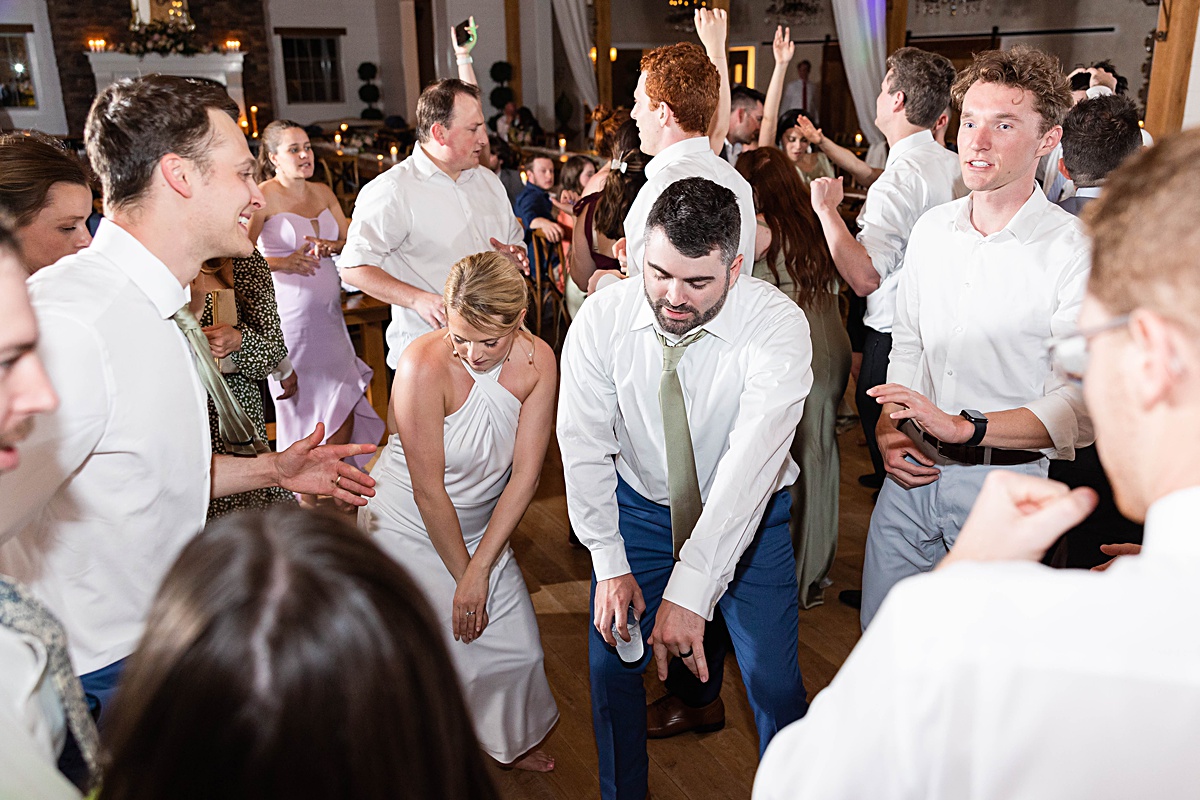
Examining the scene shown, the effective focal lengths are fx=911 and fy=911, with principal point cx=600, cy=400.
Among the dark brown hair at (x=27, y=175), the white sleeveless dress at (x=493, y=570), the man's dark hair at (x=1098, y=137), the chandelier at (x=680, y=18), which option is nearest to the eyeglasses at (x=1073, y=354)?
the white sleeveless dress at (x=493, y=570)

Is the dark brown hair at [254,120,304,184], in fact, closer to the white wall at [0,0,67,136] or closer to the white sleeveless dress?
the white sleeveless dress

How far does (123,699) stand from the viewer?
69 centimetres

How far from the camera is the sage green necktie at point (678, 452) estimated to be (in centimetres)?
191

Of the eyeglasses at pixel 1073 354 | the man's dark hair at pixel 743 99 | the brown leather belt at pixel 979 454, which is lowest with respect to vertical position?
the brown leather belt at pixel 979 454

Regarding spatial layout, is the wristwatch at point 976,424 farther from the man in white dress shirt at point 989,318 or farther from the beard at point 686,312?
the beard at point 686,312

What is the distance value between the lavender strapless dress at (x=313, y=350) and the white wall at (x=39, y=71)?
12280 mm

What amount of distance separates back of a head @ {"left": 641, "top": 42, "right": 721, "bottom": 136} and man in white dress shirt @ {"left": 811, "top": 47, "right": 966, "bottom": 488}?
484 mm

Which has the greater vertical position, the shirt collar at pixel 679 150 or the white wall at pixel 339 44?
the white wall at pixel 339 44

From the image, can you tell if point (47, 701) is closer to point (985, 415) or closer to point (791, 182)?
point (985, 415)

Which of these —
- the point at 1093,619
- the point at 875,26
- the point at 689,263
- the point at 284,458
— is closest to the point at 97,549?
the point at 284,458

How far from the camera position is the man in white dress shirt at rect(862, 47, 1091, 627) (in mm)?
1912

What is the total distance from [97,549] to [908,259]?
1.84 meters

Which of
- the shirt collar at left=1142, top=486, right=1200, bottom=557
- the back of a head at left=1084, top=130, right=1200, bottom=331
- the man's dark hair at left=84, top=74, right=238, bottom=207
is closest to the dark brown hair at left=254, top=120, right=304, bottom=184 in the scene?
the man's dark hair at left=84, top=74, right=238, bottom=207

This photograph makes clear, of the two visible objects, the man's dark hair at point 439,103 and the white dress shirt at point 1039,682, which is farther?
the man's dark hair at point 439,103
